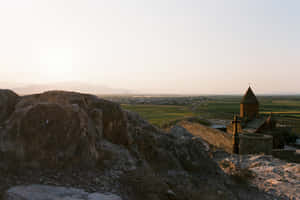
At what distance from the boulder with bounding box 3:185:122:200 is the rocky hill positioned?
0.01 meters

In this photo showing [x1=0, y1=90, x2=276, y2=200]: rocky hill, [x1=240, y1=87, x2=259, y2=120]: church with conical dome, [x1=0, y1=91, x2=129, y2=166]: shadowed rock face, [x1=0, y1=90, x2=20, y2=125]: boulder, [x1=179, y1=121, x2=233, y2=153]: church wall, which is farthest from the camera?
[x1=240, y1=87, x2=259, y2=120]: church with conical dome

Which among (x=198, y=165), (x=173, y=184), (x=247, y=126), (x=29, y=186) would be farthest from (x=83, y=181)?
(x=247, y=126)

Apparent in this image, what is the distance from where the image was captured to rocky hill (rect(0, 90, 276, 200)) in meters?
3.31

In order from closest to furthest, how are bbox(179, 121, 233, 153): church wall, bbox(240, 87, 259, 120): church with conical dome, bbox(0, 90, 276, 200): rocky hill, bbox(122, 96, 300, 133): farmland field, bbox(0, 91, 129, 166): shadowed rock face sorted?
bbox(0, 90, 276, 200): rocky hill < bbox(0, 91, 129, 166): shadowed rock face < bbox(179, 121, 233, 153): church wall < bbox(240, 87, 259, 120): church with conical dome < bbox(122, 96, 300, 133): farmland field

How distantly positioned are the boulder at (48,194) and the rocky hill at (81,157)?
0.01 metres

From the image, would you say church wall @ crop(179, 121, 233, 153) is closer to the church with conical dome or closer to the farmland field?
the church with conical dome

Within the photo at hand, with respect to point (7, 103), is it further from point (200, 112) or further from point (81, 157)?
point (200, 112)

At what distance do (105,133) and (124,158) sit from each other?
1061 millimetres

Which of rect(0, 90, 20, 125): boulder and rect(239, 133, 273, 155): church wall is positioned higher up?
rect(0, 90, 20, 125): boulder

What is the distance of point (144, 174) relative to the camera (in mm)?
4148

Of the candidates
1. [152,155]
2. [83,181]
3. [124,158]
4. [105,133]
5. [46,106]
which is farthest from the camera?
[152,155]

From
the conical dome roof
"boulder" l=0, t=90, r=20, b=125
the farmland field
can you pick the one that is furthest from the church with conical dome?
"boulder" l=0, t=90, r=20, b=125

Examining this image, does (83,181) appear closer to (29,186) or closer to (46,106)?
(29,186)

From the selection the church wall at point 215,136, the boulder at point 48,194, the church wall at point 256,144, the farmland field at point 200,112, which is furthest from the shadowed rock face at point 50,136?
the farmland field at point 200,112
